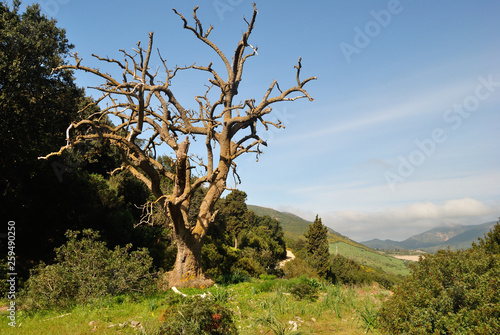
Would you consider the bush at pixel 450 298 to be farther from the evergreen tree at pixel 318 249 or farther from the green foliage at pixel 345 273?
the green foliage at pixel 345 273

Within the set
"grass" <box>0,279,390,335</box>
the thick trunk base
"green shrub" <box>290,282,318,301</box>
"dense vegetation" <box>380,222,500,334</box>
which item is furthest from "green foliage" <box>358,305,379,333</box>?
the thick trunk base

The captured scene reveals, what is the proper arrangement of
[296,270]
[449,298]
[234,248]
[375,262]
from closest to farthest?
[449,298] < [296,270] < [234,248] < [375,262]

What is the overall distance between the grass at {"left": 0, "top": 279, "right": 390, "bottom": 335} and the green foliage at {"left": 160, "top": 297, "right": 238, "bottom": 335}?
630 millimetres

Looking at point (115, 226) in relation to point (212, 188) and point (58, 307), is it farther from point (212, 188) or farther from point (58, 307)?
point (58, 307)

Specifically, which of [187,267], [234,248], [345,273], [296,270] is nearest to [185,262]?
[187,267]

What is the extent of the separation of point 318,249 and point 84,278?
33.4 m

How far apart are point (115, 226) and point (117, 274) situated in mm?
10721

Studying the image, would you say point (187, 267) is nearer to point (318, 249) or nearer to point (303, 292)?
point (303, 292)

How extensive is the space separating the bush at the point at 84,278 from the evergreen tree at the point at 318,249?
29.7 m

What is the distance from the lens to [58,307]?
698 centimetres

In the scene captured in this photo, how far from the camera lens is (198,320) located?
457cm

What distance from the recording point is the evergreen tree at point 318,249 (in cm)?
3559

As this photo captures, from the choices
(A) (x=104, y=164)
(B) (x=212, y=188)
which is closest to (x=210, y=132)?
(B) (x=212, y=188)

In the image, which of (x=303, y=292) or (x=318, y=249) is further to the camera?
(x=318, y=249)
